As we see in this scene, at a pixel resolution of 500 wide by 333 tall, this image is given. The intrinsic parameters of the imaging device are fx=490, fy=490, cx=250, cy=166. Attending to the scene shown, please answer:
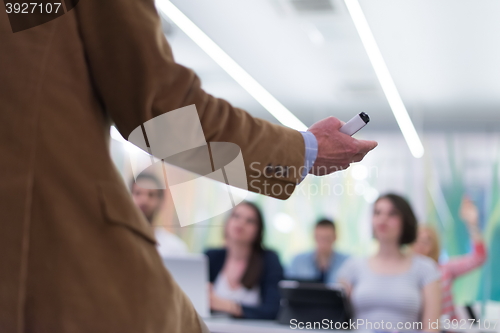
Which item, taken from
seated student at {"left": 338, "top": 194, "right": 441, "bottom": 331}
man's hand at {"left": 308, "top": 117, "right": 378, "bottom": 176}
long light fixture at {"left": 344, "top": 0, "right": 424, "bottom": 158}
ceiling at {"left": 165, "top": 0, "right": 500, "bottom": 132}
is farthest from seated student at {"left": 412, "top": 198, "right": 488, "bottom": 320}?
man's hand at {"left": 308, "top": 117, "right": 378, "bottom": 176}

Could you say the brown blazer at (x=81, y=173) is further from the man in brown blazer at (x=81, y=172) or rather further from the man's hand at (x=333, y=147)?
the man's hand at (x=333, y=147)

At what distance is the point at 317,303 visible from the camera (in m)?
2.20

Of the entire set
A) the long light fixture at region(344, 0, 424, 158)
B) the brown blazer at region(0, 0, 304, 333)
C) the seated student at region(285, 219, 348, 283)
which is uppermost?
the long light fixture at region(344, 0, 424, 158)

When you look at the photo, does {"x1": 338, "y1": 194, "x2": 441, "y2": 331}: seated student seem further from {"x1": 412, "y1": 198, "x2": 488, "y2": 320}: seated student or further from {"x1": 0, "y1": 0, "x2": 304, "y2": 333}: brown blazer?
{"x1": 0, "y1": 0, "x2": 304, "y2": 333}: brown blazer

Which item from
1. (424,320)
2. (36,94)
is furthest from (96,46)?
(424,320)

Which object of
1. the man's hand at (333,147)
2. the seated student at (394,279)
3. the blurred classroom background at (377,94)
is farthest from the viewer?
the blurred classroom background at (377,94)

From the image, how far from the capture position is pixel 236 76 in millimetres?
5281

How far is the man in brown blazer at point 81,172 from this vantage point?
2.01 feet

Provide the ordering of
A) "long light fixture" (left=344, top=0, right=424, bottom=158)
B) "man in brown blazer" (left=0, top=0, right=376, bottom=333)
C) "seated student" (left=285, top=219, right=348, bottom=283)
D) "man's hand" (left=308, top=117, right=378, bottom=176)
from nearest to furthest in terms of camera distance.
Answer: "man in brown blazer" (left=0, top=0, right=376, bottom=333) → "man's hand" (left=308, top=117, right=378, bottom=176) → "long light fixture" (left=344, top=0, right=424, bottom=158) → "seated student" (left=285, top=219, right=348, bottom=283)

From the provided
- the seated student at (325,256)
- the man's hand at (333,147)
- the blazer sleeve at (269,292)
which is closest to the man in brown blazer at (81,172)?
the man's hand at (333,147)

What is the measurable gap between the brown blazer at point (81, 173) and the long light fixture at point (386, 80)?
2.77 metres

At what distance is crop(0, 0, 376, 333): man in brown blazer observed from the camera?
2.01 feet

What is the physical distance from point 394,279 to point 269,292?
79 centimetres

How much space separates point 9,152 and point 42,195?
0.07m
